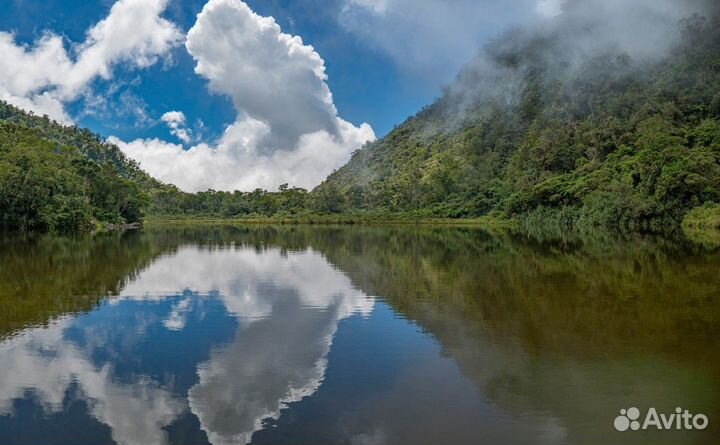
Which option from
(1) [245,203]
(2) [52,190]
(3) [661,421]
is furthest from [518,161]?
(3) [661,421]

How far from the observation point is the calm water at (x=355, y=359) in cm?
731

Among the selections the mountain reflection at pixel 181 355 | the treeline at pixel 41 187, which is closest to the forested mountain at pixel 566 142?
the mountain reflection at pixel 181 355

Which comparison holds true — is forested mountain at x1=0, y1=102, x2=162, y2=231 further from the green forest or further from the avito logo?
the avito logo

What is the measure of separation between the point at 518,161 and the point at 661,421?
392ft

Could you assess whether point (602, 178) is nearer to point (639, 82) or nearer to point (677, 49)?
point (639, 82)

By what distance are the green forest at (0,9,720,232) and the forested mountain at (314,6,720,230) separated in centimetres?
28

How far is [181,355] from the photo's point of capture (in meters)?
10.7

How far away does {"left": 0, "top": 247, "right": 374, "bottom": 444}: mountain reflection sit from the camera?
309 inches

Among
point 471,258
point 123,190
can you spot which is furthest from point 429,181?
point 471,258

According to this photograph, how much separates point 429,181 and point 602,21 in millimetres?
60086

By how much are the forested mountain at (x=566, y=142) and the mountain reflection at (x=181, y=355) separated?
2055 inches

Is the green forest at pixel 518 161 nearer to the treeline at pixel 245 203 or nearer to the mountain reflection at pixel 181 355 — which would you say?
the treeline at pixel 245 203

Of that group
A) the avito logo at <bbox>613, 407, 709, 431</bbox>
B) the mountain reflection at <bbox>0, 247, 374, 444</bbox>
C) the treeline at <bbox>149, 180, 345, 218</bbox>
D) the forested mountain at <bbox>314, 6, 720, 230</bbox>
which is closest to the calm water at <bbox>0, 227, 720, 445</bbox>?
the mountain reflection at <bbox>0, 247, 374, 444</bbox>

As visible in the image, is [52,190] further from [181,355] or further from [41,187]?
[181,355]
